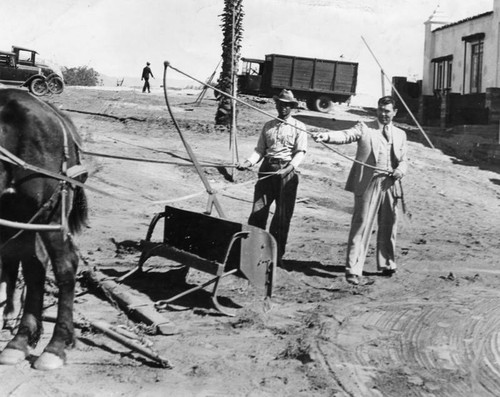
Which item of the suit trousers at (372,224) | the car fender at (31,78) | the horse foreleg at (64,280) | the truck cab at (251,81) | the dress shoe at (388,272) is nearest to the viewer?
the horse foreleg at (64,280)

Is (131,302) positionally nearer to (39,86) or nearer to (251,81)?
(39,86)

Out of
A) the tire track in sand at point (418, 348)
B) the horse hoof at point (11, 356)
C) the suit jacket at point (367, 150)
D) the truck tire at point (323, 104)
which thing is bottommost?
the horse hoof at point (11, 356)

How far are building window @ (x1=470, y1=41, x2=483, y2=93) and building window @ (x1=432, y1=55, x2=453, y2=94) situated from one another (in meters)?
1.49

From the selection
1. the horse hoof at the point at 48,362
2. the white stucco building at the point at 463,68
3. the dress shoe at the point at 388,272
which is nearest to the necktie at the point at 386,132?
the dress shoe at the point at 388,272

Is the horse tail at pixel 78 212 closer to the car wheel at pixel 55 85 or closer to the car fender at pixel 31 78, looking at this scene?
the car fender at pixel 31 78

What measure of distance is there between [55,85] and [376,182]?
19.1 meters

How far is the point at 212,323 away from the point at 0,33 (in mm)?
93965

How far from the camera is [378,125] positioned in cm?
915

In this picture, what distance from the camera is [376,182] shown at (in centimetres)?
906

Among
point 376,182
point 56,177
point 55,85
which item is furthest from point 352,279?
point 55,85

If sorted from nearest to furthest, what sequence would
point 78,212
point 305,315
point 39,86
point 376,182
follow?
point 78,212
point 305,315
point 376,182
point 39,86

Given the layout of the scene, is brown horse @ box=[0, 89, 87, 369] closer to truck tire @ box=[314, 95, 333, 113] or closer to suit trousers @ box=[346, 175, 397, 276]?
suit trousers @ box=[346, 175, 397, 276]

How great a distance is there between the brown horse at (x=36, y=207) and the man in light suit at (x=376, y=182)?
3675 mm

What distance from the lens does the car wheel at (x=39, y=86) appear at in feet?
83.6
